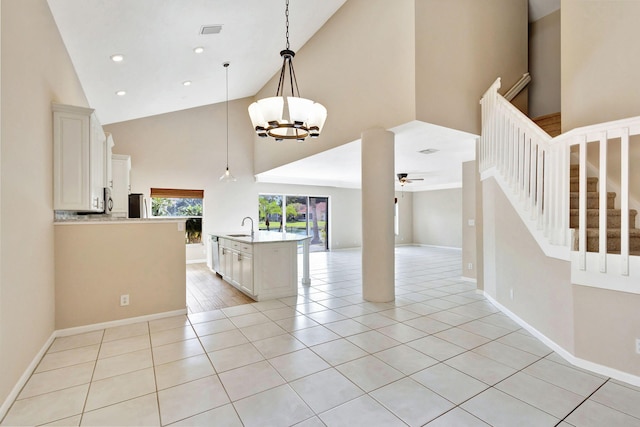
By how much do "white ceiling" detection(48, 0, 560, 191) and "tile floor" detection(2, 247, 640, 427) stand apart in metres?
2.81

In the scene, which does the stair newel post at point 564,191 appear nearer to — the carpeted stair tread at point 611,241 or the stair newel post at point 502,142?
the carpeted stair tread at point 611,241

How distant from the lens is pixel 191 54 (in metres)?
4.94

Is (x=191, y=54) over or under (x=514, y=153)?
over

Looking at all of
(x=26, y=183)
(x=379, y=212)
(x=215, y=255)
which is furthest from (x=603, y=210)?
(x=215, y=255)

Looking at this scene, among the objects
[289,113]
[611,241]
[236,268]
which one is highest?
[289,113]

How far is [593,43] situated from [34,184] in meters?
5.93

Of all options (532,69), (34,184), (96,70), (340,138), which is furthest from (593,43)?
(96,70)

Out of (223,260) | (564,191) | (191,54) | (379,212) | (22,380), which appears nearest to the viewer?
(22,380)

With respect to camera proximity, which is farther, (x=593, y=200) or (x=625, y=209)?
(x=593, y=200)

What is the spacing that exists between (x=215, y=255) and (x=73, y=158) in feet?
12.9

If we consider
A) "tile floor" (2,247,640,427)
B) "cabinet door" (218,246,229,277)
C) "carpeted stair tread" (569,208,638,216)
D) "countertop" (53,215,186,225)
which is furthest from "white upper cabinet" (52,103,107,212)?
"carpeted stair tread" (569,208,638,216)

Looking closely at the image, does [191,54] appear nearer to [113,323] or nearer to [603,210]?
[113,323]

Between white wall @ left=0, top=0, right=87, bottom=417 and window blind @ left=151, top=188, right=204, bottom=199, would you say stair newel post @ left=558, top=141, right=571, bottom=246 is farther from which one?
window blind @ left=151, top=188, right=204, bottom=199

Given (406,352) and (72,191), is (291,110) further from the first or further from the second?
(406,352)
